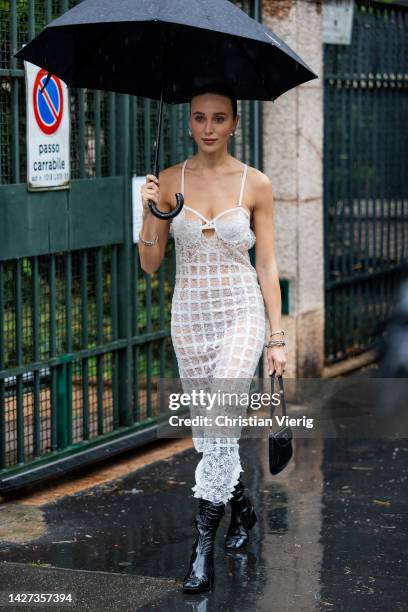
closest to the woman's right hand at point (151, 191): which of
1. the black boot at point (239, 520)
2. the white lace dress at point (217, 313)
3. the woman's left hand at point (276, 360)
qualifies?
the white lace dress at point (217, 313)

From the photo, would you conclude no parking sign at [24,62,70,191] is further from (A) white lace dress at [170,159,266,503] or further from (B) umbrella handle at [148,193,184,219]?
(B) umbrella handle at [148,193,184,219]

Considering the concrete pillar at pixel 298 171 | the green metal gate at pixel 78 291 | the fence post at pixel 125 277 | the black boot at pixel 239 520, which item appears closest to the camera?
the black boot at pixel 239 520

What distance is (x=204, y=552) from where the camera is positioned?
5551mm

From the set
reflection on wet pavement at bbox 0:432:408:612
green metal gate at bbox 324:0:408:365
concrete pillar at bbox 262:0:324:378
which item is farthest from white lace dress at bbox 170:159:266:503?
green metal gate at bbox 324:0:408:365

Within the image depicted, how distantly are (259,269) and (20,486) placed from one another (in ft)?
6.58

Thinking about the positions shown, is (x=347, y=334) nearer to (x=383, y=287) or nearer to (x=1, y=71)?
(x=383, y=287)

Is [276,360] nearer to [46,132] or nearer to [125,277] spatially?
[46,132]

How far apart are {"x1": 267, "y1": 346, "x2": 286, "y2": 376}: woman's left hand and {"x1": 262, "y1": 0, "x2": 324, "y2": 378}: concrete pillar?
3849 mm

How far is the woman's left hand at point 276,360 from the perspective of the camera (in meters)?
5.71

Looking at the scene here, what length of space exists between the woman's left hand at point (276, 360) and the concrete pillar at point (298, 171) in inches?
152

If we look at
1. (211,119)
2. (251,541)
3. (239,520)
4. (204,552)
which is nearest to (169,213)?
(211,119)

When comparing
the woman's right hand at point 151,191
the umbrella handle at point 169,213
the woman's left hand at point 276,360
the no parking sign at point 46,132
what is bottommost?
the woman's left hand at point 276,360

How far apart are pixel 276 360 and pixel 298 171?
3.97 metres

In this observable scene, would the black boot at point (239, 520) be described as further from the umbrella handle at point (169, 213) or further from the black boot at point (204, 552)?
the umbrella handle at point (169, 213)
